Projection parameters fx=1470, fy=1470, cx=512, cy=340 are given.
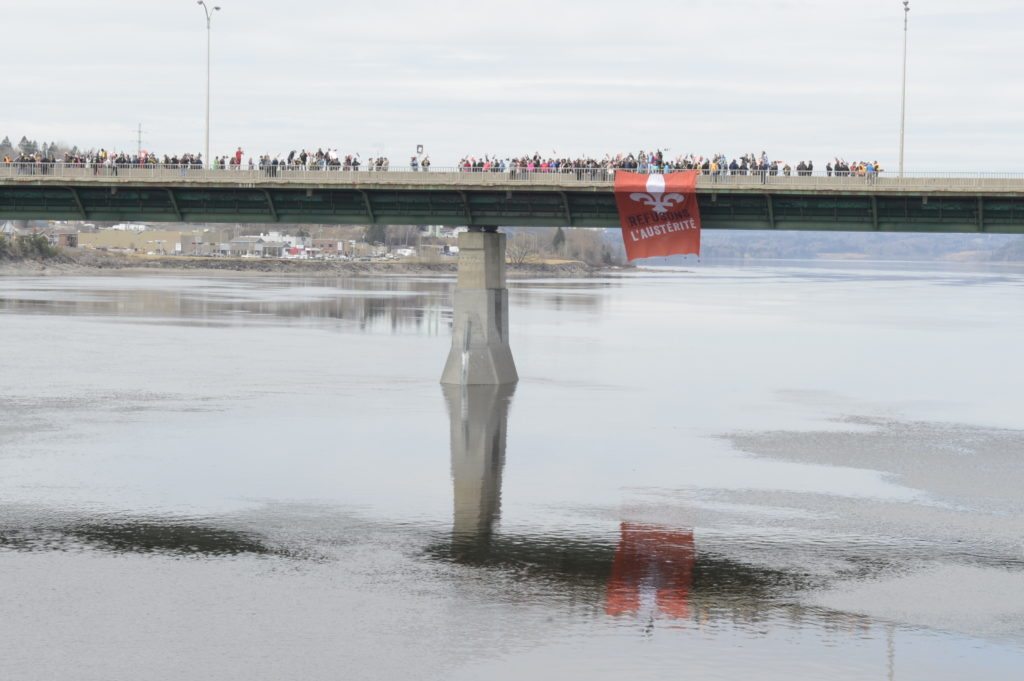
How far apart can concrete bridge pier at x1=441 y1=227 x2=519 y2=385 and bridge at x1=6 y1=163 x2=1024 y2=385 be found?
0.07 metres

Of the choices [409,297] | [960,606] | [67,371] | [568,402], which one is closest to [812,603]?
[960,606]

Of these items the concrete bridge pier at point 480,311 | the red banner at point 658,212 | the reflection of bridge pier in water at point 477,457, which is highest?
the red banner at point 658,212

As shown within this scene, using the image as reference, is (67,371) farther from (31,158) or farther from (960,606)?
(960,606)

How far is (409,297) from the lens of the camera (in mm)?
178000

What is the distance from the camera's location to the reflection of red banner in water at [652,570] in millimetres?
34188

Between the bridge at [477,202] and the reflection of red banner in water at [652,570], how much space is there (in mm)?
28339

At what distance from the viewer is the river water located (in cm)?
3081

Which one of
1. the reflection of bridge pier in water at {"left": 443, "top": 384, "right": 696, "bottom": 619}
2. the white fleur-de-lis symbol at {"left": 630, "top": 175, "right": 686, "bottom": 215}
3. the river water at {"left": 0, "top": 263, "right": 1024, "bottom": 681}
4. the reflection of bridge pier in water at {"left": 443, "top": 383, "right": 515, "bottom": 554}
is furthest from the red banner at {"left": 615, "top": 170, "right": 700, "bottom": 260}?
the reflection of bridge pier in water at {"left": 443, "top": 384, "right": 696, "bottom": 619}

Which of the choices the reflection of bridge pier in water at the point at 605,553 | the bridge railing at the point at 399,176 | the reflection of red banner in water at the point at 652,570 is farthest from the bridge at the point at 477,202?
the reflection of red banner in water at the point at 652,570

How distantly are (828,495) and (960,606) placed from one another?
43.8 ft

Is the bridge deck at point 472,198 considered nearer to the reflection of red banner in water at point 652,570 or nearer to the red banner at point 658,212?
the red banner at point 658,212

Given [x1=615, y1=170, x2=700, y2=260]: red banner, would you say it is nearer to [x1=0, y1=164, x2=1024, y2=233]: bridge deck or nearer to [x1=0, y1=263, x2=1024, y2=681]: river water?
[x1=0, y1=164, x2=1024, y2=233]: bridge deck

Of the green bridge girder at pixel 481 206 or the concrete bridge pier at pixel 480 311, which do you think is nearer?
the green bridge girder at pixel 481 206

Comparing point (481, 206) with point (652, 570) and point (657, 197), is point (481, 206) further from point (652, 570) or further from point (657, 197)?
point (652, 570)
